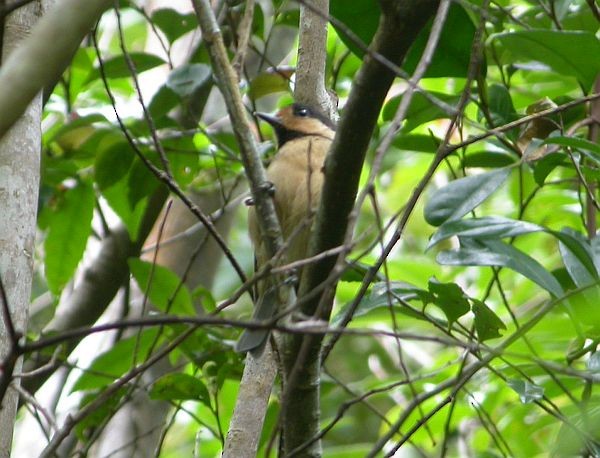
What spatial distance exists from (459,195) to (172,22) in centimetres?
126

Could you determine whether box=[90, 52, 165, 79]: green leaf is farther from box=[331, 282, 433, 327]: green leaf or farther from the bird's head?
box=[331, 282, 433, 327]: green leaf

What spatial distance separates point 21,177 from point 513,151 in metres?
1.37

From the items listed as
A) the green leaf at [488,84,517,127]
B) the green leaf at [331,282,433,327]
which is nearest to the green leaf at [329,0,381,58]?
the green leaf at [488,84,517,127]

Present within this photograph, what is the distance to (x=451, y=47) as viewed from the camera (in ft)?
8.65

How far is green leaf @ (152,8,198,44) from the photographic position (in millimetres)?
3176

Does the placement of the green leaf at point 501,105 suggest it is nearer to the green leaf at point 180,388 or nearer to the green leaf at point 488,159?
the green leaf at point 488,159

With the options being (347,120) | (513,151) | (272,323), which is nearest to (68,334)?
(272,323)

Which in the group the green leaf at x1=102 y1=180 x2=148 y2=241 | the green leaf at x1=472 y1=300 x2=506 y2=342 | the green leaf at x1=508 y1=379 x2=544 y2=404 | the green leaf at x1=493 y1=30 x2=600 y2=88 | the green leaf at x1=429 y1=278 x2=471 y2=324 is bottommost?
the green leaf at x1=508 y1=379 x2=544 y2=404

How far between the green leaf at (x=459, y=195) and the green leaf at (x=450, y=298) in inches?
6.8

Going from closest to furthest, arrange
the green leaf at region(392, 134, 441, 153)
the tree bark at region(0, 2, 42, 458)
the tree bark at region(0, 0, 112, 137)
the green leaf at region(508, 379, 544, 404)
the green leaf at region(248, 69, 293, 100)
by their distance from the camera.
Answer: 1. the tree bark at region(0, 0, 112, 137)
2. the tree bark at region(0, 2, 42, 458)
3. the green leaf at region(508, 379, 544, 404)
4. the green leaf at region(392, 134, 441, 153)
5. the green leaf at region(248, 69, 293, 100)

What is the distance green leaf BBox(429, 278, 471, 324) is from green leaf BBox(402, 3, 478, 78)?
2.04 ft

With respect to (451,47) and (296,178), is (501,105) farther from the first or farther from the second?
(296,178)

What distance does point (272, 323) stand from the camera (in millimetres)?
1434

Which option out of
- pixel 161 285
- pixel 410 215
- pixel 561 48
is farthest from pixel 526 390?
pixel 161 285
